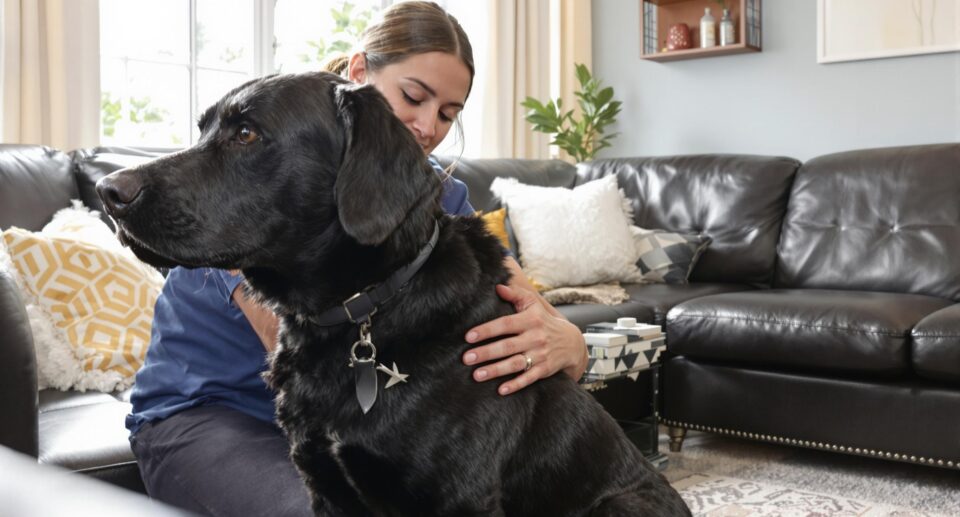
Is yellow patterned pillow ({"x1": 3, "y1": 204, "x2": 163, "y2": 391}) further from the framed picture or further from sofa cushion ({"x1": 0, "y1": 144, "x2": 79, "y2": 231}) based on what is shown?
the framed picture

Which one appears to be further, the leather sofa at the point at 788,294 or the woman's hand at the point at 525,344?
the leather sofa at the point at 788,294

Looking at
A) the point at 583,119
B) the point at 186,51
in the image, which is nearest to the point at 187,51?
the point at 186,51

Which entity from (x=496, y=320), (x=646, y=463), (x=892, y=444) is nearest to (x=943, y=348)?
(x=892, y=444)

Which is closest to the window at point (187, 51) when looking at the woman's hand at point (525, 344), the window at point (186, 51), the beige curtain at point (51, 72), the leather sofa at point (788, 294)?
the window at point (186, 51)

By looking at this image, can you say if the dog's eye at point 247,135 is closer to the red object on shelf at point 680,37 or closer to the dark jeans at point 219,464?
the dark jeans at point 219,464

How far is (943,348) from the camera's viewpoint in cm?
264

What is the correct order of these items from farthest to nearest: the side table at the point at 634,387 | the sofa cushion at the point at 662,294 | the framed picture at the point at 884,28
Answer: the framed picture at the point at 884,28
the sofa cushion at the point at 662,294
the side table at the point at 634,387

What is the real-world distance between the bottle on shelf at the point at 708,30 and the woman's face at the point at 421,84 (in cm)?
354

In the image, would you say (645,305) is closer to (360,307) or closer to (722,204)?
(722,204)

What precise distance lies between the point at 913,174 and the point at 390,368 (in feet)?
9.97

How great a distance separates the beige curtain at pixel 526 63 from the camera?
16.5 ft

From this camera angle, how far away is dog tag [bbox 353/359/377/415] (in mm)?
1052

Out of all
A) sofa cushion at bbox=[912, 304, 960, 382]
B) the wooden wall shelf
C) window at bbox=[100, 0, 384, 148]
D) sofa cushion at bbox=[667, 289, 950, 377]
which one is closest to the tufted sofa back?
sofa cushion at bbox=[667, 289, 950, 377]

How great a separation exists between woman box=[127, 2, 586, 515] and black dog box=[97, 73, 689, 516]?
0.07 m
